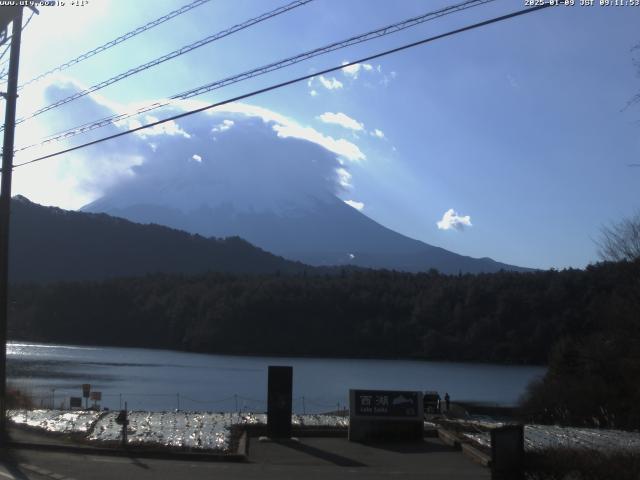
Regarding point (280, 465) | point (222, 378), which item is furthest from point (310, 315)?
point (280, 465)

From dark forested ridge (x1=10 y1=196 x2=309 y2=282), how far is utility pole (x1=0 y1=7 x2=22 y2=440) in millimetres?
119301

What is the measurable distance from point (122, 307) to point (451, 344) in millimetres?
50592

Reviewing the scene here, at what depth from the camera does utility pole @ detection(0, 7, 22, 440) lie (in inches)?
696

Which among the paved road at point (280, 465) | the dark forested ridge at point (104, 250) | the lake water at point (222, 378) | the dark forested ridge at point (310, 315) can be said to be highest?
the dark forested ridge at point (104, 250)

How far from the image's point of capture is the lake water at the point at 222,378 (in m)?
52.6

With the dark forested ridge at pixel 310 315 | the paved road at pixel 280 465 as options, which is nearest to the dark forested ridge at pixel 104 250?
the dark forested ridge at pixel 310 315

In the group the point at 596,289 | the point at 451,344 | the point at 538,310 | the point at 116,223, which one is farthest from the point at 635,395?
the point at 116,223

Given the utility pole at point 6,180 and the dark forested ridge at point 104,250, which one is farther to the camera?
the dark forested ridge at point 104,250

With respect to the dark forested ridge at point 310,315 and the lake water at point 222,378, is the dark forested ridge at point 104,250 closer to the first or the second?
the dark forested ridge at point 310,315

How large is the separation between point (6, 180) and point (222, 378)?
56.3 meters

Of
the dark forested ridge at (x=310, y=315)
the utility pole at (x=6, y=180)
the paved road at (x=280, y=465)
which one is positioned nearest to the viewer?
the paved road at (x=280, y=465)

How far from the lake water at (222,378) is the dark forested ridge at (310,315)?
4.63 metres

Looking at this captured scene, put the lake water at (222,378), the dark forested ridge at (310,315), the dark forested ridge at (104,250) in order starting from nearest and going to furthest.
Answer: the lake water at (222,378) → the dark forested ridge at (310,315) → the dark forested ridge at (104,250)

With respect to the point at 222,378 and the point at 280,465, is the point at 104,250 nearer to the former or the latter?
the point at 222,378
